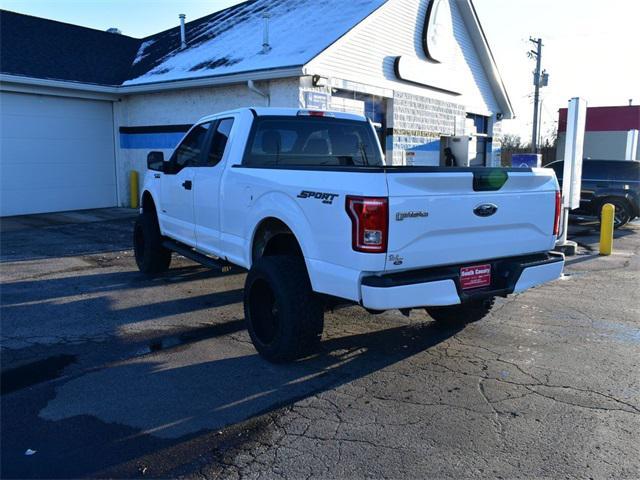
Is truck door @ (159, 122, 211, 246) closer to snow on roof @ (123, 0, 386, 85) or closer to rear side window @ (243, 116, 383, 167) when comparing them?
rear side window @ (243, 116, 383, 167)

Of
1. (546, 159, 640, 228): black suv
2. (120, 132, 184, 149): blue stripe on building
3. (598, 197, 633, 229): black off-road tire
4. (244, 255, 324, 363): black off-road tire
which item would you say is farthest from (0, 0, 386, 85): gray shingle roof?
(244, 255, 324, 363): black off-road tire

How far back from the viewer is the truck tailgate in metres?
3.84

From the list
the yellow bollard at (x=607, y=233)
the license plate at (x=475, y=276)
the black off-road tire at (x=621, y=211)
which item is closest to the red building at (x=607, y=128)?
the black off-road tire at (x=621, y=211)

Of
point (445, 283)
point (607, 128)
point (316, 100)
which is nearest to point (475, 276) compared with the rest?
point (445, 283)

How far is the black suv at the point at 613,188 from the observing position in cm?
1379

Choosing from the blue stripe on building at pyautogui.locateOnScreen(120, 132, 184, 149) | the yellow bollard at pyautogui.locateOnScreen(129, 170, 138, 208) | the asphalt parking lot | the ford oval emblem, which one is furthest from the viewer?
the yellow bollard at pyautogui.locateOnScreen(129, 170, 138, 208)

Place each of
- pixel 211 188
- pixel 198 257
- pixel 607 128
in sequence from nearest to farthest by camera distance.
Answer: pixel 211 188 < pixel 198 257 < pixel 607 128

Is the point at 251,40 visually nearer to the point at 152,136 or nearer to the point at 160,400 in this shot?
the point at 152,136

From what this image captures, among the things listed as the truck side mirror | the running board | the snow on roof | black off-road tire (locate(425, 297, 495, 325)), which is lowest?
black off-road tire (locate(425, 297, 495, 325))

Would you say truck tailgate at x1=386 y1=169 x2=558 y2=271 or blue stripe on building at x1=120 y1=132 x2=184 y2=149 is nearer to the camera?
truck tailgate at x1=386 y1=169 x2=558 y2=271

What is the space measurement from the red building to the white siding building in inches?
555

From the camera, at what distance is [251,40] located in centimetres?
1434

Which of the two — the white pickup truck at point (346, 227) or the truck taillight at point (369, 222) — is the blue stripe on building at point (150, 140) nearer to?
the white pickup truck at point (346, 227)

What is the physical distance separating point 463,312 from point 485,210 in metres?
1.64
